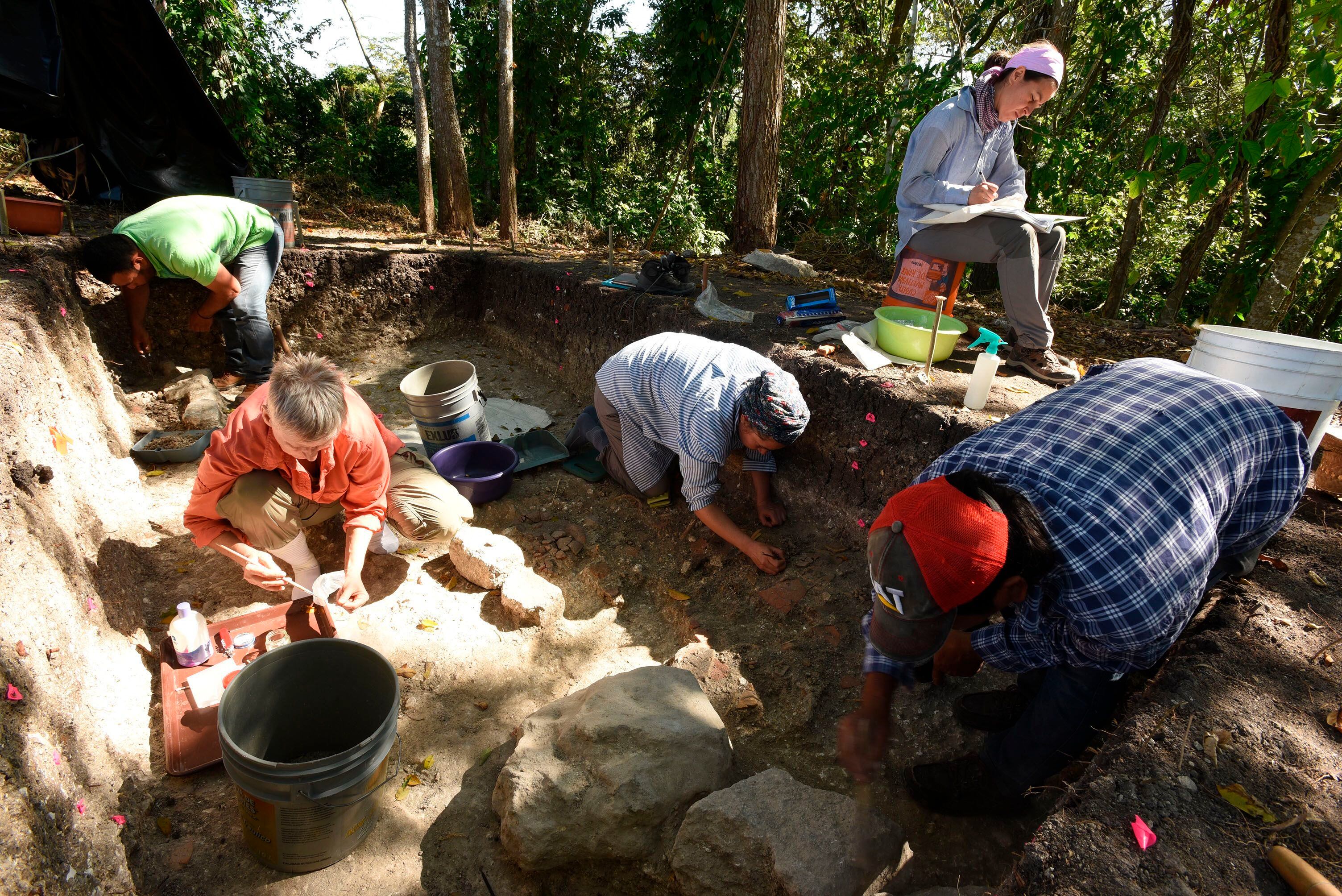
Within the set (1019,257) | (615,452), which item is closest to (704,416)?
(615,452)

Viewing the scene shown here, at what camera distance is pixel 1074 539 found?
1.44 m

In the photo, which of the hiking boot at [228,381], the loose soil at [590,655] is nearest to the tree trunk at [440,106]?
the hiking boot at [228,381]

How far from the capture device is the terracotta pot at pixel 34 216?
14.0 ft

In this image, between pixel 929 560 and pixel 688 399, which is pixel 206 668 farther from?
pixel 929 560

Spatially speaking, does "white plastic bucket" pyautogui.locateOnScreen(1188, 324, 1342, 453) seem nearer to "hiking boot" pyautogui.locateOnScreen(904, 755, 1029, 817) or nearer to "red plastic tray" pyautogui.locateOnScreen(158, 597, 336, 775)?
"hiking boot" pyautogui.locateOnScreen(904, 755, 1029, 817)

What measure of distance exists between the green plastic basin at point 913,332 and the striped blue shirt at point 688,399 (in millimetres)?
809

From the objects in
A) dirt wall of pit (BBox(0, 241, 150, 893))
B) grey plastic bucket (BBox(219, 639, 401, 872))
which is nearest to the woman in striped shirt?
grey plastic bucket (BBox(219, 639, 401, 872))

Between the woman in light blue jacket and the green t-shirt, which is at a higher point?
the woman in light blue jacket

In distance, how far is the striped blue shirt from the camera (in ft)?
9.36

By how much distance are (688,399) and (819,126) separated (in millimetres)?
6410

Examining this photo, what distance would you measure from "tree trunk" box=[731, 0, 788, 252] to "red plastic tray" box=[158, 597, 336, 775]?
5.34 metres

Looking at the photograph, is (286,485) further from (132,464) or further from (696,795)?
(696,795)

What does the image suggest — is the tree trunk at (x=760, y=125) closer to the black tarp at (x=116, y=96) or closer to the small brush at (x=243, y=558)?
the black tarp at (x=116, y=96)

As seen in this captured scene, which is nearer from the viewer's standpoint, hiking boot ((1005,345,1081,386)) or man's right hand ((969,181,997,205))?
man's right hand ((969,181,997,205))
